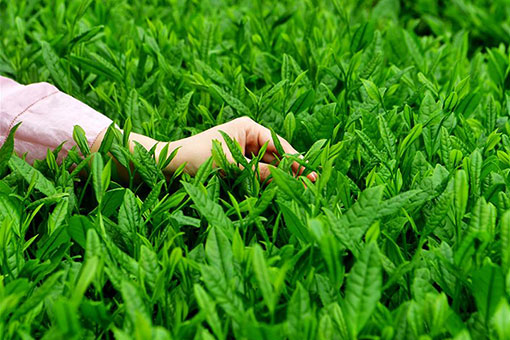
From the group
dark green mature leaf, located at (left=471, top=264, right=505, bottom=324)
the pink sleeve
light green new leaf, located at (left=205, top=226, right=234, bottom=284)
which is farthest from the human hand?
dark green mature leaf, located at (left=471, top=264, right=505, bottom=324)

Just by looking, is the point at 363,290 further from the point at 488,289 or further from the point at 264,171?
the point at 264,171

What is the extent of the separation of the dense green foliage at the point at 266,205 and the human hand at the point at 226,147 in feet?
0.17

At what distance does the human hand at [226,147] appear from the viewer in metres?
1.62

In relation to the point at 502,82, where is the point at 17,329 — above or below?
below

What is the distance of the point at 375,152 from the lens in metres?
1.59

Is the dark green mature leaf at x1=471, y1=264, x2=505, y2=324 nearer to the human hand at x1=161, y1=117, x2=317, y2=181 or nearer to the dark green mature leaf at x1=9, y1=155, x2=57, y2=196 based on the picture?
the human hand at x1=161, y1=117, x2=317, y2=181

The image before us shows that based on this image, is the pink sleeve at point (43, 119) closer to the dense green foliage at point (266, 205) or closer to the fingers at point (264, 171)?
the dense green foliage at point (266, 205)

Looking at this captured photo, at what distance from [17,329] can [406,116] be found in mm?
1105

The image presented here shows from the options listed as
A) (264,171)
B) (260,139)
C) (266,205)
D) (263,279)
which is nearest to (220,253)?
(263,279)

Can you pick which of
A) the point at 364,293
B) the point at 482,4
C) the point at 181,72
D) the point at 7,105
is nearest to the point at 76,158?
the point at 7,105

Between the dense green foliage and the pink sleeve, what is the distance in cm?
12

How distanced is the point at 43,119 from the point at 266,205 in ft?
2.40

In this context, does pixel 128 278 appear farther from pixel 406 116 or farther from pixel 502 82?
pixel 502 82

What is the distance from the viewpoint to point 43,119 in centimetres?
177
